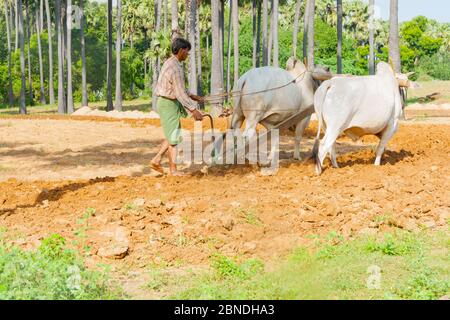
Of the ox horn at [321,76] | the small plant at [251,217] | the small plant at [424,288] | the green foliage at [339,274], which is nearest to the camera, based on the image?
the small plant at [424,288]

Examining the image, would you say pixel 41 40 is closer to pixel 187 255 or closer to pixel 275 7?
pixel 275 7

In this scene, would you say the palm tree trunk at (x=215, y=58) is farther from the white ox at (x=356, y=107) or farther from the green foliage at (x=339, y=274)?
the green foliage at (x=339, y=274)

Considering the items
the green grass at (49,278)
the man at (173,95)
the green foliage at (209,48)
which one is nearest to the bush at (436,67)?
the green foliage at (209,48)

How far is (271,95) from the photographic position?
11359mm

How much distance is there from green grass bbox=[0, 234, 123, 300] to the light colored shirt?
13.1ft

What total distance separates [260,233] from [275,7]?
2990 centimetres

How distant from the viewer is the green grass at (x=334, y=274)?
550 cm

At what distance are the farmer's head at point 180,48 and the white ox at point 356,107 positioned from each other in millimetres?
1925

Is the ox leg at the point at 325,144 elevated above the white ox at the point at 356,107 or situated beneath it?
situated beneath

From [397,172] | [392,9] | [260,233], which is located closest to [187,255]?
[260,233]

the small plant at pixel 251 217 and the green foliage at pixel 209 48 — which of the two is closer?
the small plant at pixel 251 217

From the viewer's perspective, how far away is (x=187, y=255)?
6.68m

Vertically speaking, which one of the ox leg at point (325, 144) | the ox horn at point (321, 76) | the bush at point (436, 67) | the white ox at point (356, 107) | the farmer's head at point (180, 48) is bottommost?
the bush at point (436, 67)

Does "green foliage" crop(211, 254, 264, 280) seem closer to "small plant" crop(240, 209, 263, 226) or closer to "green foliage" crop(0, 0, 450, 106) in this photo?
"small plant" crop(240, 209, 263, 226)
